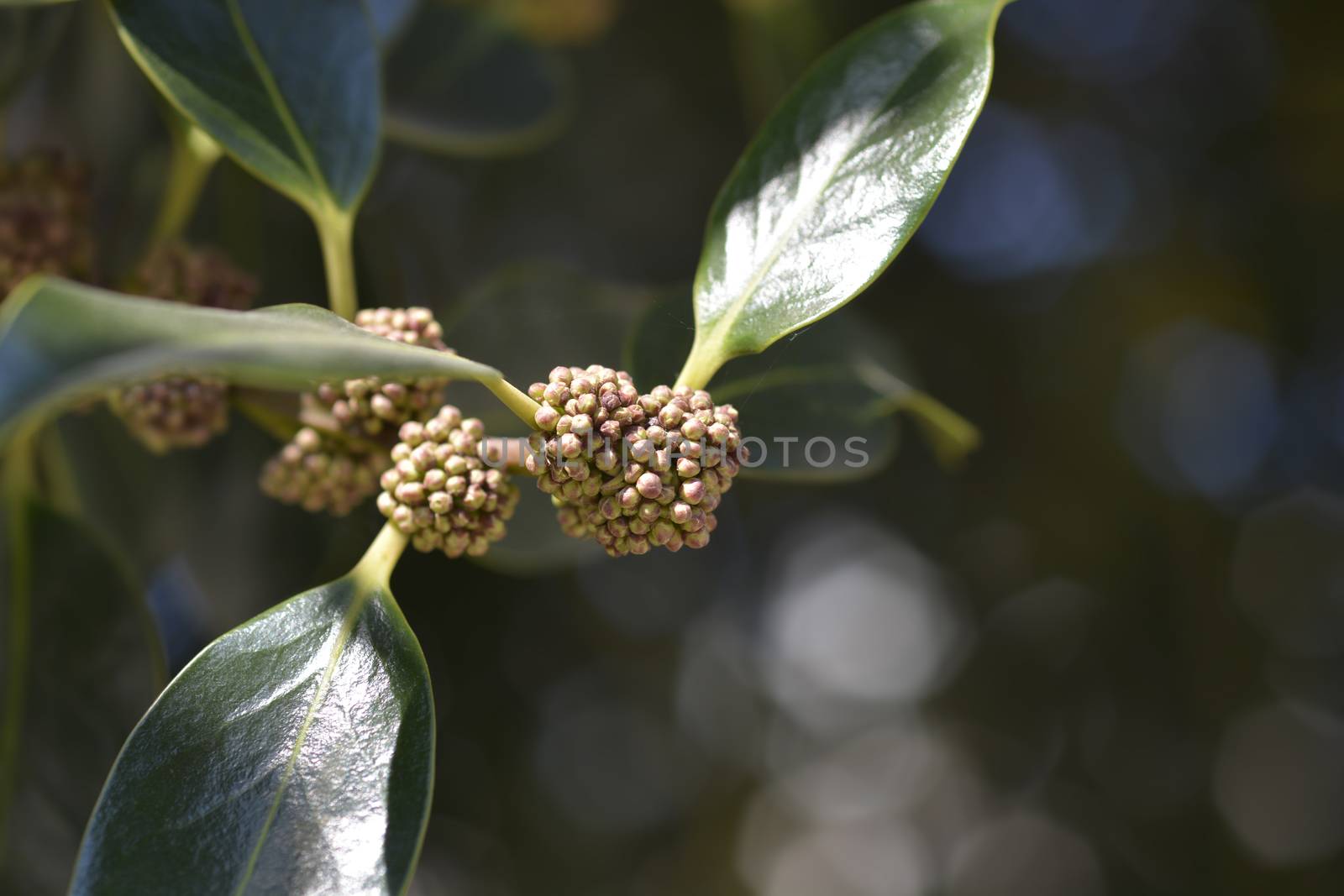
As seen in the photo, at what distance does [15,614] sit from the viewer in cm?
101

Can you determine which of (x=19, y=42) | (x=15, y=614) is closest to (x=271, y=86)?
(x=19, y=42)

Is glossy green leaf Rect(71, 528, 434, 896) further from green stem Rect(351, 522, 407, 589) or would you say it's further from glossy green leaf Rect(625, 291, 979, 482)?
glossy green leaf Rect(625, 291, 979, 482)

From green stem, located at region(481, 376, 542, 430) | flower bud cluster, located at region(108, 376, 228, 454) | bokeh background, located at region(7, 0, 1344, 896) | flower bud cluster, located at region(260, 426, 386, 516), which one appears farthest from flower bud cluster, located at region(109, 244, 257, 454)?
bokeh background, located at region(7, 0, 1344, 896)

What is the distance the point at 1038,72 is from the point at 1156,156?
26cm

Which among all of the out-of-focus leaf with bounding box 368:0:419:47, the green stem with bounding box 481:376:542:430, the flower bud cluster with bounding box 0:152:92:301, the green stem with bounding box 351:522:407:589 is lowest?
the green stem with bounding box 351:522:407:589

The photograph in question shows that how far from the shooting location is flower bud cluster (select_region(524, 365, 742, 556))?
0.64 meters

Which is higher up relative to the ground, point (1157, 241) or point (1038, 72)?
point (1038, 72)

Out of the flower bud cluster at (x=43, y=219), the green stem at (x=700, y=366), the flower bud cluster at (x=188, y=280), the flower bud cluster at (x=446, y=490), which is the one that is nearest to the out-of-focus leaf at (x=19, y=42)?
the flower bud cluster at (x=43, y=219)

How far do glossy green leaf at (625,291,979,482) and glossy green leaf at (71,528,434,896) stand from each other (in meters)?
0.30

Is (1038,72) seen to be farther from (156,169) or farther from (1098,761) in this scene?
(156,169)

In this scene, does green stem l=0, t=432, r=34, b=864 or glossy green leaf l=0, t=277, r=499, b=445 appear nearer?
glossy green leaf l=0, t=277, r=499, b=445

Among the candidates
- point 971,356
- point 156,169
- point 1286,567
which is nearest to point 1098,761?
point 1286,567

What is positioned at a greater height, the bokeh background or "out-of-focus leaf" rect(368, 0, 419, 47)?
"out-of-focus leaf" rect(368, 0, 419, 47)

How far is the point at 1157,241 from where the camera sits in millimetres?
1783
